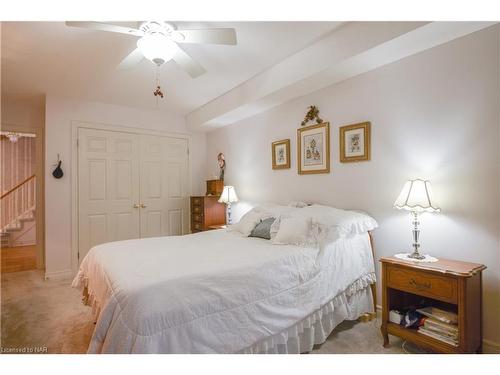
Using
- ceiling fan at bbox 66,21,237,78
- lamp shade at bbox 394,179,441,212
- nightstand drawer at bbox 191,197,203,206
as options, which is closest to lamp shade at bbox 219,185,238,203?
nightstand drawer at bbox 191,197,203,206

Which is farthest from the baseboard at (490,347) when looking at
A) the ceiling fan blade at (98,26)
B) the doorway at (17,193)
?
the doorway at (17,193)

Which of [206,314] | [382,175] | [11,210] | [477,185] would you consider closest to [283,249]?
[206,314]

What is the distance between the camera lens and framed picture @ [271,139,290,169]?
3.38 metres

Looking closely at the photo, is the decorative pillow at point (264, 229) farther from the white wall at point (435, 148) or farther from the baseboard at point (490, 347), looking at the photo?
the baseboard at point (490, 347)

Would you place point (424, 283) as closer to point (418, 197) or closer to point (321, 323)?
point (418, 197)

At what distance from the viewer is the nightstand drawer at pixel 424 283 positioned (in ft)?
5.68

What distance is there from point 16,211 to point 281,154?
6.19 meters

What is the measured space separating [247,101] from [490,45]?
7.14 feet

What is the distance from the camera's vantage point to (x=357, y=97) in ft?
8.75

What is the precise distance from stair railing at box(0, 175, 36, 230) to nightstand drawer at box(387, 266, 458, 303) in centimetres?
705

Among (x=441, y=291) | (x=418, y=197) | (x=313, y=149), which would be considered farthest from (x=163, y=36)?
(x=441, y=291)

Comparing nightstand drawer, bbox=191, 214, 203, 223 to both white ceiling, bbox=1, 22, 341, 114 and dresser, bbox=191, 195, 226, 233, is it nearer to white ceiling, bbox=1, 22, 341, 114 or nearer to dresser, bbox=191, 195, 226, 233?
dresser, bbox=191, 195, 226, 233

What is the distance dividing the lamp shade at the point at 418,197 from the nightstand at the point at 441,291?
375 millimetres
